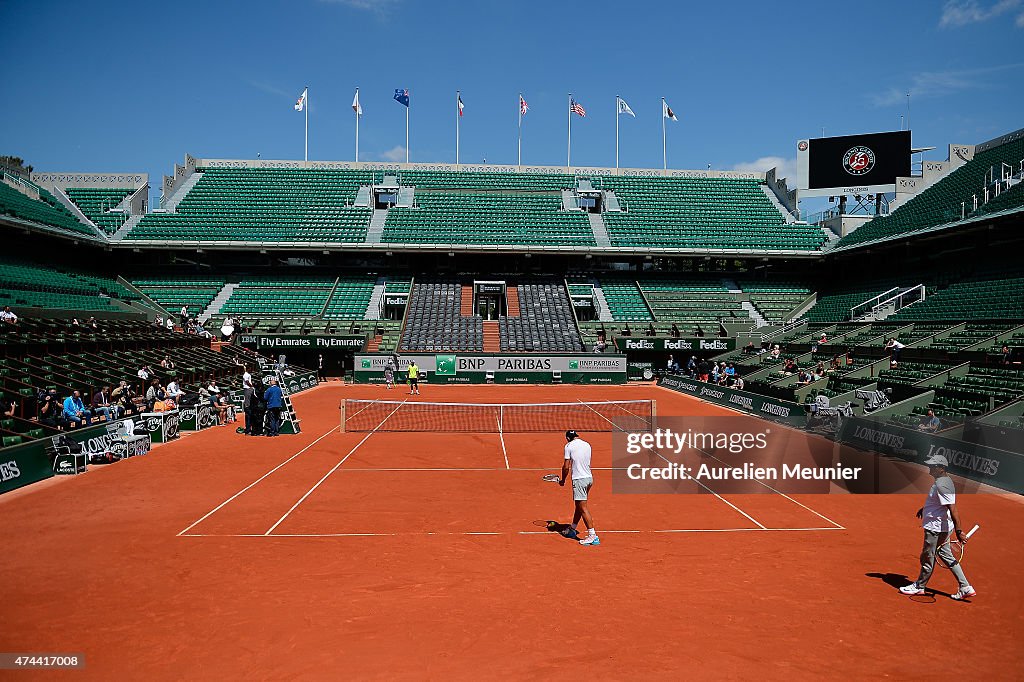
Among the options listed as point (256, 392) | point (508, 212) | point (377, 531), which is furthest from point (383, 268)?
point (377, 531)

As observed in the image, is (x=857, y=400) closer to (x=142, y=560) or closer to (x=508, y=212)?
(x=142, y=560)

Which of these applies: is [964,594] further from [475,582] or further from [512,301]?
[512,301]

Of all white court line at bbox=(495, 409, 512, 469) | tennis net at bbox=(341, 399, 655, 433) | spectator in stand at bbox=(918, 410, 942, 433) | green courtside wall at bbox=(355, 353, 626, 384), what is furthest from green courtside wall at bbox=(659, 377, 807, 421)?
white court line at bbox=(495, 409, 512, 469)

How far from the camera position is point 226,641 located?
732 centimetres

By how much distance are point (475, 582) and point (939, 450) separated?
1379cm

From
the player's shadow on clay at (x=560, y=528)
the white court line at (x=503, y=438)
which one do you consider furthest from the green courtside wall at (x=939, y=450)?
the white court line at (x=503, y=438)

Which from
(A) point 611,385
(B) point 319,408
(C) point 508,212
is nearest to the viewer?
(B) point 319,408

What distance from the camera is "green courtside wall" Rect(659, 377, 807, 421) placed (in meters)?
25.0

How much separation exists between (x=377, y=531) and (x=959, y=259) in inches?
1663

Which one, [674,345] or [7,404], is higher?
[674,345]

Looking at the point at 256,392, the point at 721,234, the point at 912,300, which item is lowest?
the point at 256,392

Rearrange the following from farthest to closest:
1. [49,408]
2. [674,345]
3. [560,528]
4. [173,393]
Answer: [674,345]
[173,393]
[49,408]
[560,528]

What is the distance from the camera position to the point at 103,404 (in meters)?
21.3

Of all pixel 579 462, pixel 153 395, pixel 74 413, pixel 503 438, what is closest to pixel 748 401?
pixel 503 438
